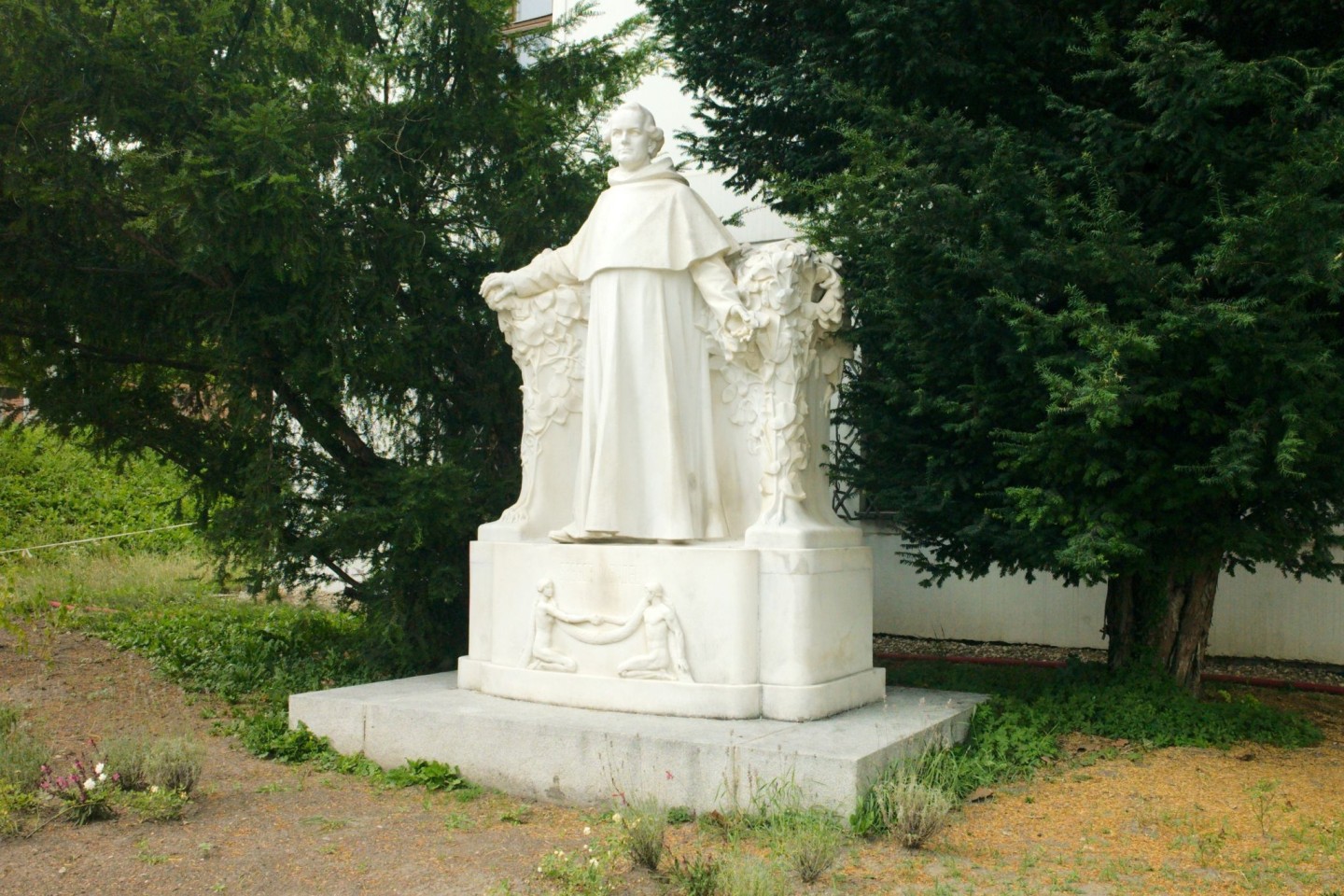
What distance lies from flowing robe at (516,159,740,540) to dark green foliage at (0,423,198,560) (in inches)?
408

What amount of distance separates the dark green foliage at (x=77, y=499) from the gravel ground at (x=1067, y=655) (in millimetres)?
9342

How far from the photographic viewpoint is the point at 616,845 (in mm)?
4426

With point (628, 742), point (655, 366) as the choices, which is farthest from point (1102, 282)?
point (628, 742)

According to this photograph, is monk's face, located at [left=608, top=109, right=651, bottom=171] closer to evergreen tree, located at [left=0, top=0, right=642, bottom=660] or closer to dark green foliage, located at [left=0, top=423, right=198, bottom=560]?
evergreen tree, located at [left=0, top=0, right=642, bottom=660]

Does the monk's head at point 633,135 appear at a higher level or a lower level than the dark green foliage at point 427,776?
higher

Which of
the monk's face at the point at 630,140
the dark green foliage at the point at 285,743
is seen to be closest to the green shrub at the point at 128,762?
the dark green foliage at the point at 285,743

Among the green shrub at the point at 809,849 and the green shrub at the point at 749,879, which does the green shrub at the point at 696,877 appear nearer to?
the green shrub at the point at 749,879

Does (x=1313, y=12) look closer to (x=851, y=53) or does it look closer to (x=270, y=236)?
(x=851, y=53)

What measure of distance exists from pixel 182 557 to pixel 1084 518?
41.3ft

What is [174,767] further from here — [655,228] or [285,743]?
[655,228]

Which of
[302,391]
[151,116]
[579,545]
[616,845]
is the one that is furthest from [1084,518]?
[151,116]

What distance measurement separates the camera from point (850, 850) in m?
4.64

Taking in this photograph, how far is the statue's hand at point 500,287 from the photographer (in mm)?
7031

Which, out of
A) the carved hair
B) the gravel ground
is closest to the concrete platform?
the carved hair
